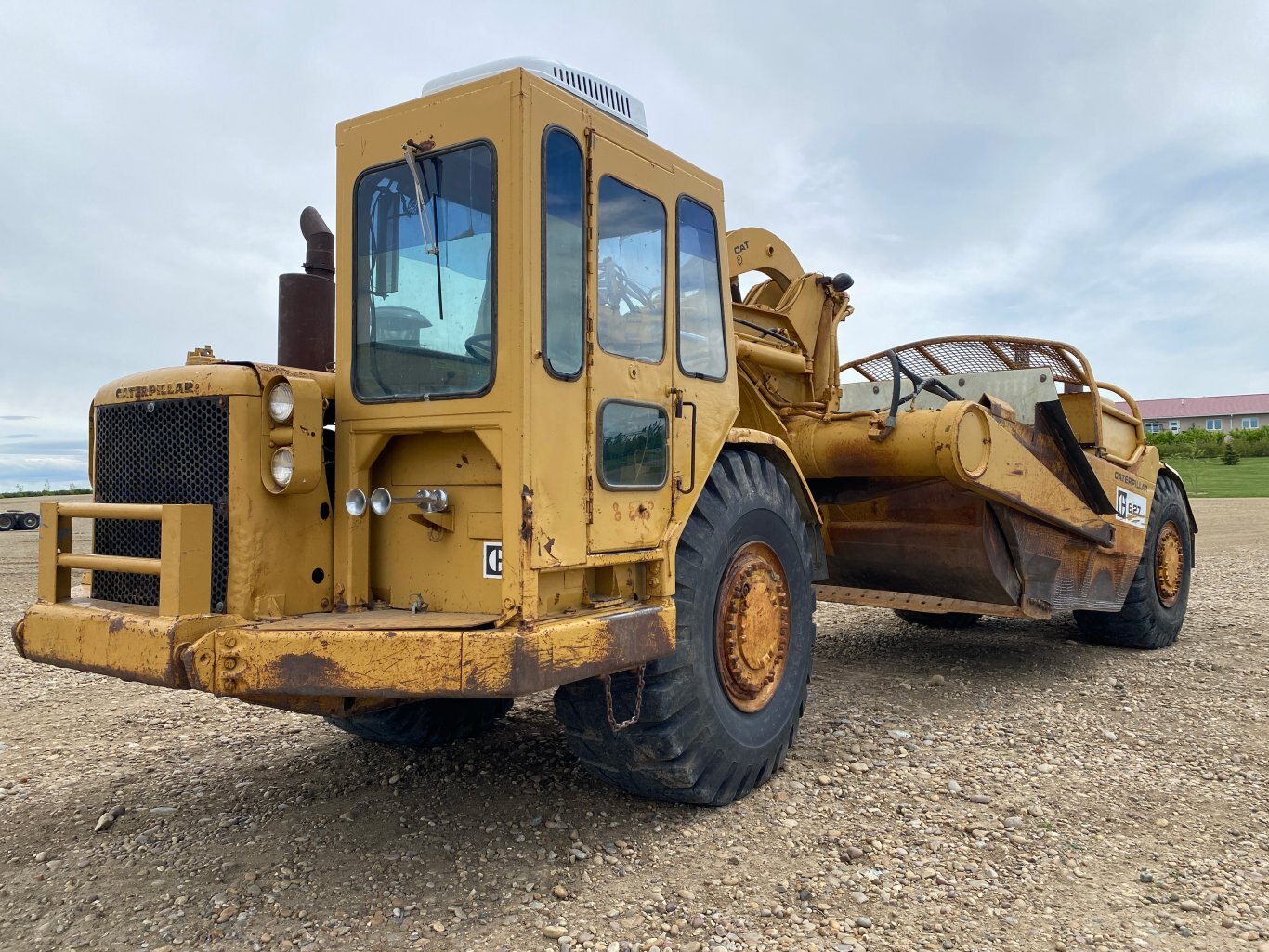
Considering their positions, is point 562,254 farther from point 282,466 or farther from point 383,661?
point 383,661

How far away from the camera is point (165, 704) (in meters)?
6.04

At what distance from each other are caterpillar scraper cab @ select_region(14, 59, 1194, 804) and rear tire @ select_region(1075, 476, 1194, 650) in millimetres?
4330

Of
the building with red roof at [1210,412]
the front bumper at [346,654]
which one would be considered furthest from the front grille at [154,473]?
the building with red roof at [1210,412]

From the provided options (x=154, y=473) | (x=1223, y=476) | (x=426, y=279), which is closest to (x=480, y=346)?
(x=426, y=279)

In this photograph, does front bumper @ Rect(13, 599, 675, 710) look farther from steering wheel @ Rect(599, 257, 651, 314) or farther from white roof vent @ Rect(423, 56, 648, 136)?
white roof vent @ Rect(423, 56, 648, 136)

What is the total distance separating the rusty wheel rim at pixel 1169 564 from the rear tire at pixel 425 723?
574cm

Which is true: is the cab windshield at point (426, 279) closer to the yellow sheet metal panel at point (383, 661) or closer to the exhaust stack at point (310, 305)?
the exhaust stack at point (310, 305)

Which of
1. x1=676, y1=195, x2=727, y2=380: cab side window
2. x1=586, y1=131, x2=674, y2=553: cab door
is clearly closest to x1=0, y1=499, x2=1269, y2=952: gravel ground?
x1=586, y1=131, x2=674, y2=553: cab door

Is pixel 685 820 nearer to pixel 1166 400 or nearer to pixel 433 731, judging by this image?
pixel 433 731

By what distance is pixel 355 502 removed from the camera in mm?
3455

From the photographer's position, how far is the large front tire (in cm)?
366

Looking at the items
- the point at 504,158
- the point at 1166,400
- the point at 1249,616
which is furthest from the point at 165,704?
Answer: the point at 1166,400

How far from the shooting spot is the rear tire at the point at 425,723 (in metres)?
4.55

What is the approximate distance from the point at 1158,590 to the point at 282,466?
715 centimetres
